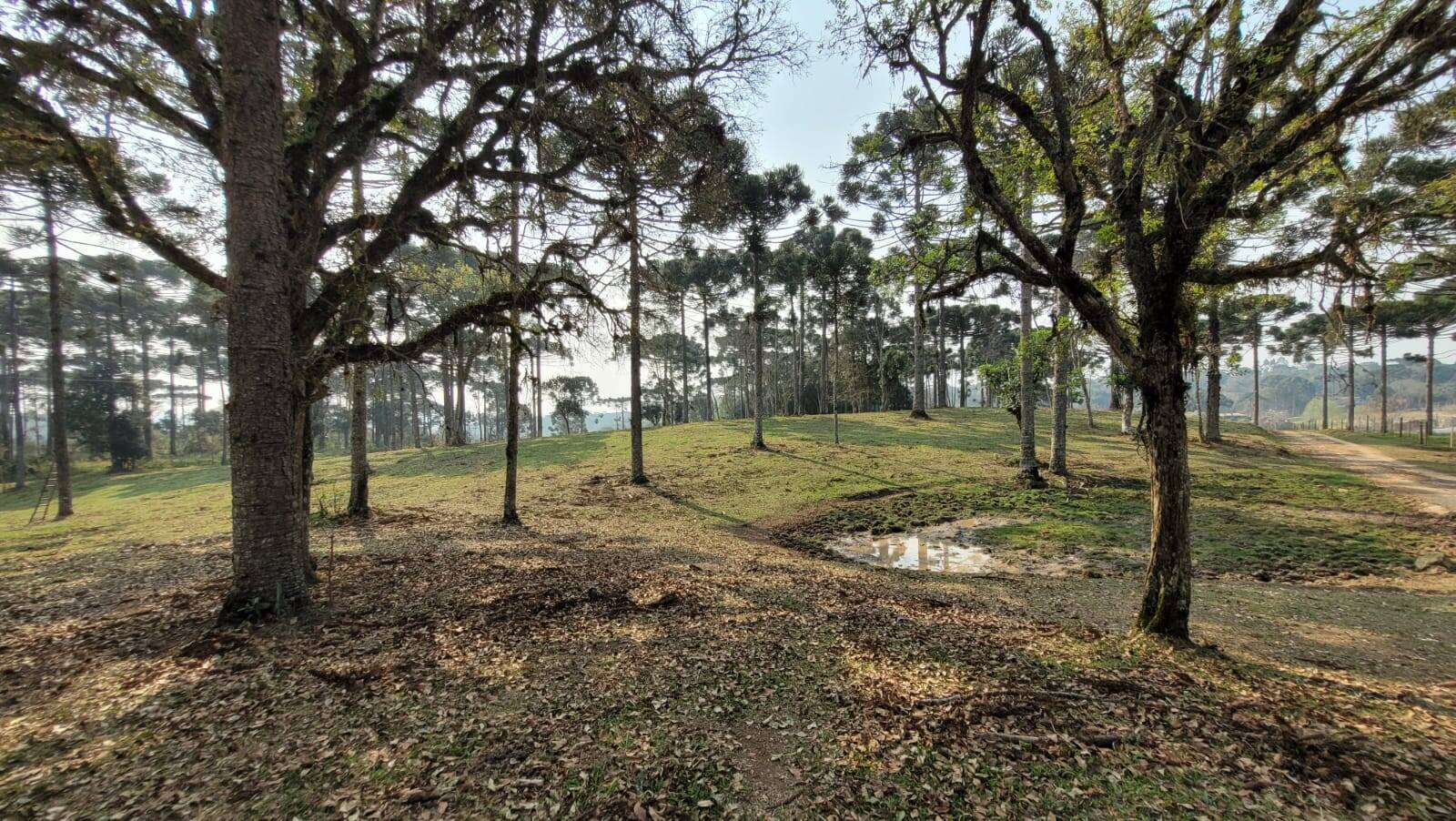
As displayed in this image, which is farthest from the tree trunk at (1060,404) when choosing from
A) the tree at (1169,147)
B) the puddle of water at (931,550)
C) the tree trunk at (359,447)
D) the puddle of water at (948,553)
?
the tree trunk at (359,447)

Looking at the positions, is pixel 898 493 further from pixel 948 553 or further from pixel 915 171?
pixel 915 171

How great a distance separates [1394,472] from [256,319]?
2864 centimetres

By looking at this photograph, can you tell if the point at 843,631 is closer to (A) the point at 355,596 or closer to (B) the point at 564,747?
(B) the point at 564,747

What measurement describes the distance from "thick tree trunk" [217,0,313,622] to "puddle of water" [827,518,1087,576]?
8.99m

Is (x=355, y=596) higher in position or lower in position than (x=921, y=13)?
lower

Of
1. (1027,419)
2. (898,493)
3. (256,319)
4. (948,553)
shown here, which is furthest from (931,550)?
(256,319)

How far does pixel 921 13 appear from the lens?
5.30 meters

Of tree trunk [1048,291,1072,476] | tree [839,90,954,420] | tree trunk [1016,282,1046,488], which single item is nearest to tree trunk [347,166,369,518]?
tree [839,90,954,420]

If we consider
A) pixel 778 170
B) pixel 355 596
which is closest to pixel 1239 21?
pixel 355 596

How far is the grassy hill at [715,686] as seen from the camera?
2963 millimetres

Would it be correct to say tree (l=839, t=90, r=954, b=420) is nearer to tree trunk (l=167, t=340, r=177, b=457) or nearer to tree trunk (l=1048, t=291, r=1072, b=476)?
tree trunk (l=1048, t=291, r=1072, b=476)

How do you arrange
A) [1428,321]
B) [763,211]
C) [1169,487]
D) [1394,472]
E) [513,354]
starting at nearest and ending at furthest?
[1169,487], [513,354], [1394,472], [763,211], [1428,321]

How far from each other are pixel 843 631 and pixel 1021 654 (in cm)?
171

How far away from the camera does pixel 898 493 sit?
1566 centimetres
